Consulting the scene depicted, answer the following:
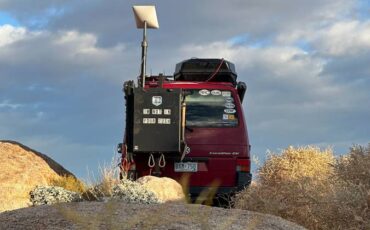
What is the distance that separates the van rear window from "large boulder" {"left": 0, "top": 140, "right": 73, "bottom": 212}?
13.1ft

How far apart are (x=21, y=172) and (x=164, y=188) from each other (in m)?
5.63

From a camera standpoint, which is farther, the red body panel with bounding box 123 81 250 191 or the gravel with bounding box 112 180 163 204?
the red body panel with bounding box 123 81 250 191

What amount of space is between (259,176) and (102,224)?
24.8 feet

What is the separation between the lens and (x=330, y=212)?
8867 mm

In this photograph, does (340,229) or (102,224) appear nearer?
(102,224)

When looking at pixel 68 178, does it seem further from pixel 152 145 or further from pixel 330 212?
pixel 330 212

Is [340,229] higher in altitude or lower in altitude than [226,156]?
lower

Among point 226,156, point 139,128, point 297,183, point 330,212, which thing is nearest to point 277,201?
point 297,183

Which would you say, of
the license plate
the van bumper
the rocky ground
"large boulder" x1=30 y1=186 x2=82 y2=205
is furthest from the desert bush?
"large boulder" x1=30 y1=186 x2=82 y2=205

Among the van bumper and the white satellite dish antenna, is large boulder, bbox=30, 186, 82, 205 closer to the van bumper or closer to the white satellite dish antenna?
the van bumper

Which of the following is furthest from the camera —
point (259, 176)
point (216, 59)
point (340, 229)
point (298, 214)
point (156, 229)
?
point (216, 59)

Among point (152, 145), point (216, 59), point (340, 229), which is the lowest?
point (340, 229)

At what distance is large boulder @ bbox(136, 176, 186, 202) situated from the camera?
11023 millimetres

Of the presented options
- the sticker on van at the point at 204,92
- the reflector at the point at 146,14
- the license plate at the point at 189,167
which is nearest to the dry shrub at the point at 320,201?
the license plate at the point at 189,167
